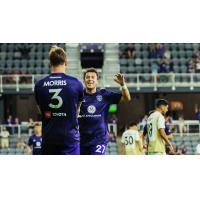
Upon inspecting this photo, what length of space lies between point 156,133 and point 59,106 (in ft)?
8.73

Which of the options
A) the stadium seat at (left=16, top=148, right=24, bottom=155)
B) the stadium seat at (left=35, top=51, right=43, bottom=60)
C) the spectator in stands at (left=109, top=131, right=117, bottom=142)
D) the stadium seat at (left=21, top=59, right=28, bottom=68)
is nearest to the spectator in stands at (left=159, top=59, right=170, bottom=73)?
the spectator in stands at (left=109, top=131, right=117, bottom=142)

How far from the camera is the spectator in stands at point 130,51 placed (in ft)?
72.1

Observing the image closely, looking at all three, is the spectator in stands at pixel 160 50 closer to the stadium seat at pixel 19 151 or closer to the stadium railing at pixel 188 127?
the stadium railing at pixel 188 127

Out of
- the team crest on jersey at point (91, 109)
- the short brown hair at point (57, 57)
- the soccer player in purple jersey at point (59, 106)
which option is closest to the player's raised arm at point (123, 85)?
the team crest on jersey at point (91, 109)

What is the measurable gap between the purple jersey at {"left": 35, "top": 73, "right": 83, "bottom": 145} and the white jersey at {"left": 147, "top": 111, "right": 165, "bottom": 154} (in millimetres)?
2489

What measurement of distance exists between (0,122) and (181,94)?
5.37m

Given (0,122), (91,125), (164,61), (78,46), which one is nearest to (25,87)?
(0,122)

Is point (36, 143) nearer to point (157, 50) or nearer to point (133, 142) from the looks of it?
point (133, 142)

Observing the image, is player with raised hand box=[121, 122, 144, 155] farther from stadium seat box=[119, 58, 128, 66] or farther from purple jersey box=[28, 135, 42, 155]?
stadium seat box=[119, 58, 128, 66]

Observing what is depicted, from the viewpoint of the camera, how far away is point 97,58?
859 inches

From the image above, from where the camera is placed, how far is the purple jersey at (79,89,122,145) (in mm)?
8461

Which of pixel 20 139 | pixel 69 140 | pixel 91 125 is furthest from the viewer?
pixel 20 139
